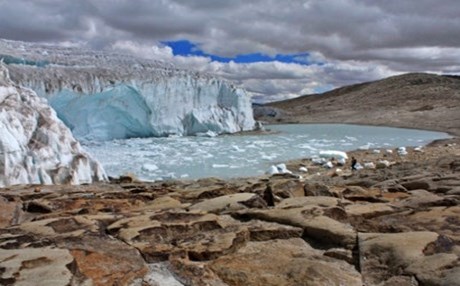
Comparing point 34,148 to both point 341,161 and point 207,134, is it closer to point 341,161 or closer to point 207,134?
point 341,161

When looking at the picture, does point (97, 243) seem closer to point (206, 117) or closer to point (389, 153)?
point (389, 153)

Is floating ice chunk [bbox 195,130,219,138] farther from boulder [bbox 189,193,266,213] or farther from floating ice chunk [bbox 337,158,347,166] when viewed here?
boulder [bbox 189,193,266,213]

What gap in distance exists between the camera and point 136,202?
6.80 metres

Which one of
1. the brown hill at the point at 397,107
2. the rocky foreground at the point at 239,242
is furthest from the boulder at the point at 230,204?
the brown hill at the point at 397,107

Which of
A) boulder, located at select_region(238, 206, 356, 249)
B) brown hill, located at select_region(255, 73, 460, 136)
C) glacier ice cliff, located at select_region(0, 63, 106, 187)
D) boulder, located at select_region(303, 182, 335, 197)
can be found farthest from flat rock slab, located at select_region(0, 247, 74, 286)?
brown hill, located at select_region(255, 73, 460, 136)

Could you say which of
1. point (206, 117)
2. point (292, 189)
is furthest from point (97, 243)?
point (206, 117)

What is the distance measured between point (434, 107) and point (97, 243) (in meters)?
68.5

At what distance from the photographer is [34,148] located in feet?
39.8

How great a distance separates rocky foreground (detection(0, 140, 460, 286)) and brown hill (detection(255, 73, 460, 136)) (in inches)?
1715

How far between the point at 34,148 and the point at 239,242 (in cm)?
922

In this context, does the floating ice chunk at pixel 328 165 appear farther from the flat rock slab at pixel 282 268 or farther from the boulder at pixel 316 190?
the flat rock slab at pixel 282 268

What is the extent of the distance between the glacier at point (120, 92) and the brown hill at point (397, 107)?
2322cm

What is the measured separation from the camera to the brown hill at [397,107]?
56550mm

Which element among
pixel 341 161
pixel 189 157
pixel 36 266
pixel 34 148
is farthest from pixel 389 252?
pixel 189 157
